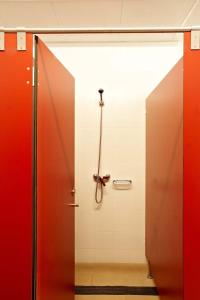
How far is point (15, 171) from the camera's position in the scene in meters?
1.39

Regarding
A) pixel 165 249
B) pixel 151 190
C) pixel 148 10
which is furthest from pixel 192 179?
pixel 148 10

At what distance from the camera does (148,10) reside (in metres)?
2.40

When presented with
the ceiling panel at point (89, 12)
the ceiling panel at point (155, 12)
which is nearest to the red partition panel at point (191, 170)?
the ceiling panel at point (155, 12)

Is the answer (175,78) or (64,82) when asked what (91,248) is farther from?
(175,78)

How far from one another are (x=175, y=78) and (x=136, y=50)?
149 centimetres

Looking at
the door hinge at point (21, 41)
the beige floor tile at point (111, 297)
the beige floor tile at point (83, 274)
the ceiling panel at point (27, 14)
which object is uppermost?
the ceiling panel at point (27, 14)

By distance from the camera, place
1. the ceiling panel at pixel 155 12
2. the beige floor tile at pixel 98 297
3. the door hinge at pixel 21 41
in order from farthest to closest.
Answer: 1. the beige floor tile at pixel 98 297
2. the ceiling panel at pixel 155 12
3. the door hinge at pixel 21 41

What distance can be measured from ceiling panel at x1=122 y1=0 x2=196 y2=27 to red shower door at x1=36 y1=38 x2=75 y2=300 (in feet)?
2.79

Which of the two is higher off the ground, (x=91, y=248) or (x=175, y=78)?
(x=175, y=78)

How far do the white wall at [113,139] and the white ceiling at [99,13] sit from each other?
0.48m

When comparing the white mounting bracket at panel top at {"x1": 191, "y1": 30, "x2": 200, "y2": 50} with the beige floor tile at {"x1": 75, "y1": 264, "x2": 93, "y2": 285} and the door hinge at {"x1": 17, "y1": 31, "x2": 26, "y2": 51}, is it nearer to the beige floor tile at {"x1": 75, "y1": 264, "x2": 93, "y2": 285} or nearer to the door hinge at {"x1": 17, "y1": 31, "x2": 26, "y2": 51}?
the door hinge at {"x1": 17, "y1": 31, "x2": 26, "y2": 51}

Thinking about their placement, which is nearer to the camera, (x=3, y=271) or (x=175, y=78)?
(x=3, y=271)

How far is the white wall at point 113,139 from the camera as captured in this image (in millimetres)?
3135

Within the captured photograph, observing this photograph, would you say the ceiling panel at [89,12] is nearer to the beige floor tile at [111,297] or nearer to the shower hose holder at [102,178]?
the shower hose holder at [102,178]
